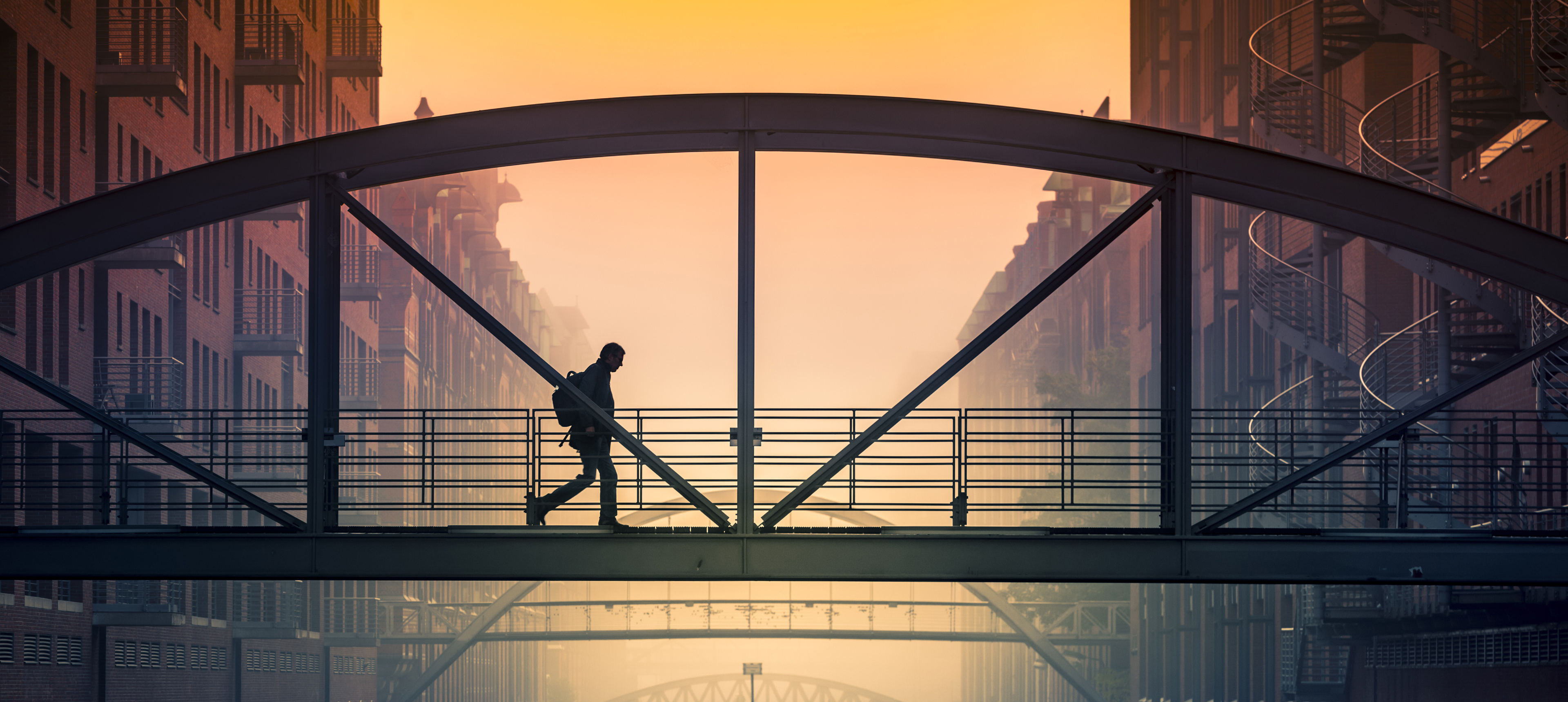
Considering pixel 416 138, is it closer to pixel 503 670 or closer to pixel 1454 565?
pixel 1454 565

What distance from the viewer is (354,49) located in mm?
57344

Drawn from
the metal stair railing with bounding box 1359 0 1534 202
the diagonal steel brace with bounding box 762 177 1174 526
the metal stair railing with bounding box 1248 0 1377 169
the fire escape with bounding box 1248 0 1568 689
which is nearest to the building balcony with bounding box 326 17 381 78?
the fire escape with bounding box 1248 0 1568 689

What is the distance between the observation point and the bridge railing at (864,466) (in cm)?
1371

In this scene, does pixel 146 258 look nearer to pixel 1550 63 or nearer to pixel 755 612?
pixel 1550 63

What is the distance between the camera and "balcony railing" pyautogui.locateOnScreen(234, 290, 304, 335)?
4681cm

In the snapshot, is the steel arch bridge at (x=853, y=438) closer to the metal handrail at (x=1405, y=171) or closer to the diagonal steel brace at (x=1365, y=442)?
the diagonal steel brace at (x=1365, y=442)

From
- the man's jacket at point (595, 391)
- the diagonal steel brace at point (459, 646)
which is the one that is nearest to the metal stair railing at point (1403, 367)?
the man's jacket at point (595, 391)

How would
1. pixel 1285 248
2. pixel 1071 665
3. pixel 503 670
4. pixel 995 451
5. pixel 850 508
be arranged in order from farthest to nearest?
pixel 995 451 → pixel 503 670 → pixel 1071 665 → pixel 1285 248 → pixel 850 508

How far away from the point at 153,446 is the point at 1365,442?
1018 centimetres

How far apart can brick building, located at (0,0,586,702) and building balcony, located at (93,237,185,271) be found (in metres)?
0.06

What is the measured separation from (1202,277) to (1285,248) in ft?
40.7

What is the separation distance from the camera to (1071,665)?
64.8m

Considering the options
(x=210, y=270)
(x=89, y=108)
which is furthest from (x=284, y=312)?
(x=89, y=108)

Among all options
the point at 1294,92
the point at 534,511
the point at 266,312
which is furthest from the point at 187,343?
the point at 534,511
